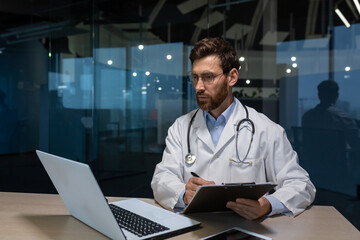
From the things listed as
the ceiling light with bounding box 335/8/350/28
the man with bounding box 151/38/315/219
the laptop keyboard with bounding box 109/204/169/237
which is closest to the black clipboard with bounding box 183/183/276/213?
the laptop keyboard with bounding box 109/204/169/237

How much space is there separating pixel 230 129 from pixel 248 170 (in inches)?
8.6

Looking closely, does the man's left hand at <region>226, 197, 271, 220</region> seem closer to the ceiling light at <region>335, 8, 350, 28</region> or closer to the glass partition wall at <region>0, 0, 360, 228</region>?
the glass partition wall at <region>0, 0, 360, 228</region>

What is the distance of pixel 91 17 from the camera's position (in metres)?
4.91

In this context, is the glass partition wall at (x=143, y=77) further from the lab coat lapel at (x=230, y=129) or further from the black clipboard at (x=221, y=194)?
the black clipboard at (x=221, y=194)

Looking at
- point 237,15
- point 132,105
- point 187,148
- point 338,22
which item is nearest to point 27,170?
point 132,105

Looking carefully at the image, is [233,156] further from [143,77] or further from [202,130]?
[143,77]

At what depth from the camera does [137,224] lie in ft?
3.89

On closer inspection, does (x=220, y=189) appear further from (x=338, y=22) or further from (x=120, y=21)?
(x=120, y=21)

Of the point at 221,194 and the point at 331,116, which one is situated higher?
the point at 331,116

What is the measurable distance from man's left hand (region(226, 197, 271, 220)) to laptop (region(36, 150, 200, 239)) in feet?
0.54

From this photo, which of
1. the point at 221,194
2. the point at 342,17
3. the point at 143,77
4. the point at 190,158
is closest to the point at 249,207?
the point at 221,194

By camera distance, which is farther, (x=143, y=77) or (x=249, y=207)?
(x=143, y=77)

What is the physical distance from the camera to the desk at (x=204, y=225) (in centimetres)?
116

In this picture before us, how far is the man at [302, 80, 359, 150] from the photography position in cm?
398
